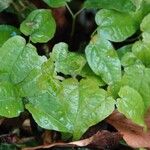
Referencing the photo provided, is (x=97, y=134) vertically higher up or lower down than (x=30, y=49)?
lower down

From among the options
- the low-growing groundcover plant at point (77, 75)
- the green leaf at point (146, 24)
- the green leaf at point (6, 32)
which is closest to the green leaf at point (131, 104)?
the low-growing groundcover plant at point (77, 75)


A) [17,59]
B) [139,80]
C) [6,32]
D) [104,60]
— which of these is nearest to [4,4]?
[6,32]

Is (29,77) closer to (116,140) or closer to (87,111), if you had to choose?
(87,111)

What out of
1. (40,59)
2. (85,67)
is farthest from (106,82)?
(40,59)

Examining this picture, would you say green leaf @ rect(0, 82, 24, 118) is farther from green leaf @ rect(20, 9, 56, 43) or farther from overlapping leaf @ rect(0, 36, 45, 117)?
green leaf @ rect(20, 9, 56, 43)

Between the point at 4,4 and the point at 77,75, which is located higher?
the point at 4,4

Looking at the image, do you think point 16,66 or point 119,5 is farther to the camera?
point 119,5

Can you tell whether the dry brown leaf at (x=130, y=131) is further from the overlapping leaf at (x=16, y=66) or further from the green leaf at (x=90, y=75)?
the overlapping leaf at (x=16, y=66)

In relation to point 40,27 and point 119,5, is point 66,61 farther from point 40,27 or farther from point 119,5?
point 119,5
